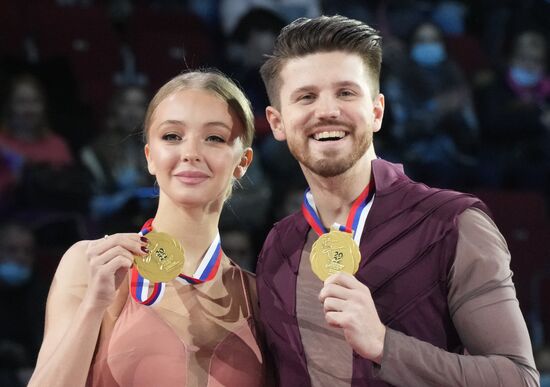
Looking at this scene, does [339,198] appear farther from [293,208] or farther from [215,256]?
[293,208]

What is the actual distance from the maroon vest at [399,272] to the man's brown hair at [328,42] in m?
0.33

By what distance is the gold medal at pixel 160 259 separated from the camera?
2.29 metres

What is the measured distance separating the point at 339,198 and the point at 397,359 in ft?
1.97

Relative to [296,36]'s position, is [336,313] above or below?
below

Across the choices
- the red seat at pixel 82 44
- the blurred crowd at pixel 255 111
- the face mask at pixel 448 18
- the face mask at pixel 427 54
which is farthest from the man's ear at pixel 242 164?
the face mask at pixel 448 18

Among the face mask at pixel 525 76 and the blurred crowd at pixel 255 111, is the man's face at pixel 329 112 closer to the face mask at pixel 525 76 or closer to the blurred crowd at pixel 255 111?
the blurred crowd at pixel 255 111

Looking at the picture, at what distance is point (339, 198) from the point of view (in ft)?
8.38

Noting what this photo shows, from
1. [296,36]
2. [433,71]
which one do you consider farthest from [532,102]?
[296,36]

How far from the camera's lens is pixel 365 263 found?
7.83 ft

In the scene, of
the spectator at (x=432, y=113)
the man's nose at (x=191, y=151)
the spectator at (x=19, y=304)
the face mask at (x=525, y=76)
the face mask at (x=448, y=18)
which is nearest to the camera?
the man's nose at (x=191, y=151)

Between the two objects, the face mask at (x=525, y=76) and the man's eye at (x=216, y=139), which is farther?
the face mask at (x=525, y=76)

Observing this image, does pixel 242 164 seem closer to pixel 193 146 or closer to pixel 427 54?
pixel 193 146

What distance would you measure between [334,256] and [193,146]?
2.06 ft

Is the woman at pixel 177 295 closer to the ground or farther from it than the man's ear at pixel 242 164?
closer to the ground
